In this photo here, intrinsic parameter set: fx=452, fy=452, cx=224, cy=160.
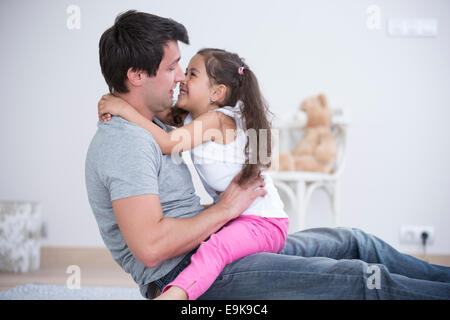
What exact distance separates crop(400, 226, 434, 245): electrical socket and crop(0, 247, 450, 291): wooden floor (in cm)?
13

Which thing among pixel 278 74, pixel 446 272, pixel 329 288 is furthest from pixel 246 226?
pixel 278 74

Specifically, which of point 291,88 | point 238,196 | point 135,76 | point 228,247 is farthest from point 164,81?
point 291,88

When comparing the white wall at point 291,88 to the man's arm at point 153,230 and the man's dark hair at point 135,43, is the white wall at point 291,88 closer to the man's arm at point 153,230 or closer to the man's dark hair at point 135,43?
the man's dark hair at point 135,43

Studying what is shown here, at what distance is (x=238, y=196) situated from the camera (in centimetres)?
117

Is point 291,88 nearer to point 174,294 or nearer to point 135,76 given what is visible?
point 135,76

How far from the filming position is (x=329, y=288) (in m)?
1.00

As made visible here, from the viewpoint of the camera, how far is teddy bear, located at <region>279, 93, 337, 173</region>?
2658 millimetres

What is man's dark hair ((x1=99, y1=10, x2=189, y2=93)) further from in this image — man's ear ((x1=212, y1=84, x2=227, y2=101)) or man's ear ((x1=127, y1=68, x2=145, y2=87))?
man's ear ((x1=212, y1=84, x2=227, y2=101))

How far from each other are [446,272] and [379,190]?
1749mm

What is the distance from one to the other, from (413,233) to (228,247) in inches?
86.3

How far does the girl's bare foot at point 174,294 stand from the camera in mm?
929

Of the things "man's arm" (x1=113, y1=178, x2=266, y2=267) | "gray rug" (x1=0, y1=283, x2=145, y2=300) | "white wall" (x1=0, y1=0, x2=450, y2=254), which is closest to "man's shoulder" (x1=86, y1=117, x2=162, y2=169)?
"man's arm" (x1=113, y1=178, x2=266, y2=267)
